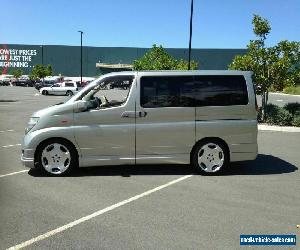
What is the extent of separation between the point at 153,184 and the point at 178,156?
3.22 feet

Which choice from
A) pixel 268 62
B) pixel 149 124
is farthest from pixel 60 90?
pixel 149 124

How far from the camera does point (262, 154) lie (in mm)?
10586

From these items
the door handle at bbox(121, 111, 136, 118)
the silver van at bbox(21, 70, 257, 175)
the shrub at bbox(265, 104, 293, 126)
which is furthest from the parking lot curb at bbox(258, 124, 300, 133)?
the door handle at bbox(121, 111, 136, 118)

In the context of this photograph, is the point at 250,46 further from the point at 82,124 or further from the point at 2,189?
the point at 2,189

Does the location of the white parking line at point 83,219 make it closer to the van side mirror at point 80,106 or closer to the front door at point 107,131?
the front door at point 107,131

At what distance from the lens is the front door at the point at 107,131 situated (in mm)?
8055

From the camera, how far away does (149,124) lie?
26.7ft

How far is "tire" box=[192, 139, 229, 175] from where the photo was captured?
8.40 meters

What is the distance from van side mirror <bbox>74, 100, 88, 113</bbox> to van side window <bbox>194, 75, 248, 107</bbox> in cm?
213

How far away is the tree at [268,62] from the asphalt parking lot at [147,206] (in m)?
7.58

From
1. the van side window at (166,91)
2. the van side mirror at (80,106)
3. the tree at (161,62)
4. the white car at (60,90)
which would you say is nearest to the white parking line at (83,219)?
the van side window at (166,91)

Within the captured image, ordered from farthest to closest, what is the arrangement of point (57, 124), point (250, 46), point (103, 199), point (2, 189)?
point (250, 46) < point (57, 124) < point (2, 189) < point (103, 199)

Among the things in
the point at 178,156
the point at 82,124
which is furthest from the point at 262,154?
the point at 82,124

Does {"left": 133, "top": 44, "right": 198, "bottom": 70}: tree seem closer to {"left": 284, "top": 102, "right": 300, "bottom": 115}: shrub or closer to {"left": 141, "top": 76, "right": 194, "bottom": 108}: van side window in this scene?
{"left": 284, "top": 102, "right": 300, "bottom": 115}: shrub
